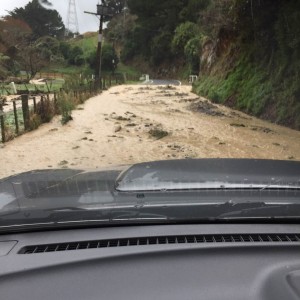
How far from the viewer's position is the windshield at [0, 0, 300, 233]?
2072 mm

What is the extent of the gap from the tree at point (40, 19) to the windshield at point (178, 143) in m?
38.3

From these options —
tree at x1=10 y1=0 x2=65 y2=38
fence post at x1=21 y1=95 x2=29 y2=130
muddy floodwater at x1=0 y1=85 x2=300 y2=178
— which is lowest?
muddy floodwater at x1=0 y1=85 x2=300 y2=178

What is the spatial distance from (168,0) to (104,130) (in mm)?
57201

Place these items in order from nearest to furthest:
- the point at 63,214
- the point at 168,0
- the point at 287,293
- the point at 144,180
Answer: the point at 287,293 → the point at 63,214 → the point at 144,180 → the point at 168,0

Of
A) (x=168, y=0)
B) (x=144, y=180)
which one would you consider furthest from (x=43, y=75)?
(x=144, y=180)

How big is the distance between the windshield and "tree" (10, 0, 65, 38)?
38.3 m

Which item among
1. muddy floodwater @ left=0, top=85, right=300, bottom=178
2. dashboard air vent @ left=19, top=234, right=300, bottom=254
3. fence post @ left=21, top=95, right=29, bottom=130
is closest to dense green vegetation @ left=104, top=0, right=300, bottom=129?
muddy floodwater @ left=0, top=85, right=300, bottom=178

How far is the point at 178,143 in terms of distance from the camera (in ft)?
39.7

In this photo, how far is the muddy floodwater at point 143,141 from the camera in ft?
33.3

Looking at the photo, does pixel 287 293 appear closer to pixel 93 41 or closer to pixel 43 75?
pixel 43 75

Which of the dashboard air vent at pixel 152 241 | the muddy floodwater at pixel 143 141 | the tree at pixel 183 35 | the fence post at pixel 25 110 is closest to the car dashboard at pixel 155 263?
the dashboard air vent at pixel 152 241

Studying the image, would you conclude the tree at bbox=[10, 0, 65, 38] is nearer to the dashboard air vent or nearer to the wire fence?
the wire fence

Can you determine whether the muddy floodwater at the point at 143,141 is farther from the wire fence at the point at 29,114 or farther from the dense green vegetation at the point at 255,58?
the dense green vegetation at the point at 255,58

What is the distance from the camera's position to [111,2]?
324 feet
